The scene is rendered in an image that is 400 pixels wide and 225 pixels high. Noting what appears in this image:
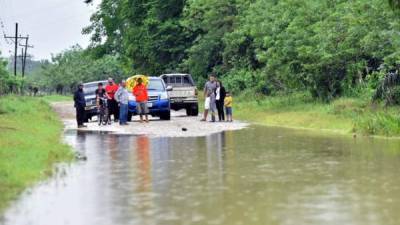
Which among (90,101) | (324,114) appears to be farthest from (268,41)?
(90,101)

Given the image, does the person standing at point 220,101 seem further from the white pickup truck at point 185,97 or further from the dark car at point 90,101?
the white pickup truck at point 185,97

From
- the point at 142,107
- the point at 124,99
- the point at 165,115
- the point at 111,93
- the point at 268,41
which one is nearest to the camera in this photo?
the point at 124,99

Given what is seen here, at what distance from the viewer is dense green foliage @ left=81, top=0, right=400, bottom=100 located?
29.9 m

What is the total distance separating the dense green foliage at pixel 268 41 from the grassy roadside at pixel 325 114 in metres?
1.06

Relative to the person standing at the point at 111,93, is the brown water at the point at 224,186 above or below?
below

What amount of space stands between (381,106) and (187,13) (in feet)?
89.7

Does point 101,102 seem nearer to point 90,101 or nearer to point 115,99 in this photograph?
point 115,99

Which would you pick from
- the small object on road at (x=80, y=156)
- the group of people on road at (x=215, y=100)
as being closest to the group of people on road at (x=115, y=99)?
the group of people on road at (x=215, y=100)

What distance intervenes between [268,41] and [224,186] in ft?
78.3

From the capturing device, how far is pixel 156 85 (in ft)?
117

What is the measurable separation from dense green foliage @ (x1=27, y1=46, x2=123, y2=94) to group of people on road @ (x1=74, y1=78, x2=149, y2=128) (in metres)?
84.0

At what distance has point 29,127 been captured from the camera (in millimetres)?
26750

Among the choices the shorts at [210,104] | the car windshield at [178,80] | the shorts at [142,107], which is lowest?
the shorts at [142,107]

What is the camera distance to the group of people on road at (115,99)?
1190 inches
